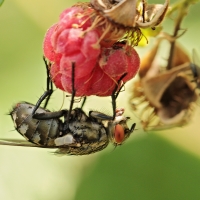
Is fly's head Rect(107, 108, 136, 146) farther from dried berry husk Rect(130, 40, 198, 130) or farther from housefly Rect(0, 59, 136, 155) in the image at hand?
dried berry husk Rect(130, 40, 198, 130)

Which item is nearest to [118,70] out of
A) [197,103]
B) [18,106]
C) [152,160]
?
[18,106]

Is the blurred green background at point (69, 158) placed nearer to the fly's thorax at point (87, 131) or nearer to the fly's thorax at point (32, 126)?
the fly's thorax at point (87, 131)

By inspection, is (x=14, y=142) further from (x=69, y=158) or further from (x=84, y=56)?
(x=69, y=158)

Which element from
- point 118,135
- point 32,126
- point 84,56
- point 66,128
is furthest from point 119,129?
point 84,56

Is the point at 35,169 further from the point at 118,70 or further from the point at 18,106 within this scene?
the point at 118,70

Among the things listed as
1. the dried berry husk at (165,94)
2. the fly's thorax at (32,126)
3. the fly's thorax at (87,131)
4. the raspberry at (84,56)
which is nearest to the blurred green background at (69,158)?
the dried berry husk at (165,94)

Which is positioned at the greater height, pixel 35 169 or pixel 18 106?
pixel 18 106
